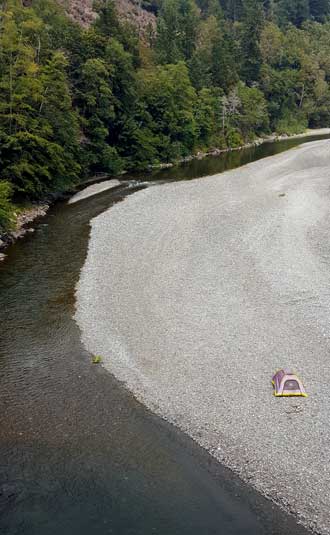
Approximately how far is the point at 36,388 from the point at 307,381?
879 centimetres

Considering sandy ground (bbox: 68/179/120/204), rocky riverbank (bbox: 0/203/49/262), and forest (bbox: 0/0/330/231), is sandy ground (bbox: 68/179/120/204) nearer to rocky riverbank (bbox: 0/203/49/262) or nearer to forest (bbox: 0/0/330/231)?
forest (bbox: 0/0/330/231)

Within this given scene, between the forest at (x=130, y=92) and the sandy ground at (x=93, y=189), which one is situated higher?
the forest at (x=130, y=92)

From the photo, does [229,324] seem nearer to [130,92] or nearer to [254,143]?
[130,92]

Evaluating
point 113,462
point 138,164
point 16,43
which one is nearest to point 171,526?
point 113,462

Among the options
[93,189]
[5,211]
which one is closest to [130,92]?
[93,189]

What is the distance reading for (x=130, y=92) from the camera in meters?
52.1

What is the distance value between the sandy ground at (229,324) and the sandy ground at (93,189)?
5.60 metres

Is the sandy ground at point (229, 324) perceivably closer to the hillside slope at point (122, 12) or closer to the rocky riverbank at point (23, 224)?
the rocky riverbank at point (23, 224)

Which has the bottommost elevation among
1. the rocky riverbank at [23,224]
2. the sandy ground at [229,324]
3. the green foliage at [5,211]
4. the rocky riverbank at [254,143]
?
the rocky riverbank at [254,143]

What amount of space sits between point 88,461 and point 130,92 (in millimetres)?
46857

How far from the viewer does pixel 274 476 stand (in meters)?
11.6

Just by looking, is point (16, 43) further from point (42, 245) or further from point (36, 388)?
point (36, 388)

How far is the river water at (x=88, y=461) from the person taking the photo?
10.4m

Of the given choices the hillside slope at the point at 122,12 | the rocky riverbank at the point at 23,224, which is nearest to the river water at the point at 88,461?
the rocky riverbank at the point at 23,224
